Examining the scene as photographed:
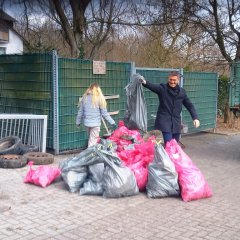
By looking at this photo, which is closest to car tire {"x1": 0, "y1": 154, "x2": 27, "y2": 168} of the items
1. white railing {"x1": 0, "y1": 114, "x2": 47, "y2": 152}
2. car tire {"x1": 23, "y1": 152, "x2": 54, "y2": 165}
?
car tire {"x1": 23, "y1": 152, "x2": 54, "y2": 165}

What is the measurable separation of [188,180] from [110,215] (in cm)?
120

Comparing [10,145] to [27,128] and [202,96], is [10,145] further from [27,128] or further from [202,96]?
[202,96]

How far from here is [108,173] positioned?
542 centimetres

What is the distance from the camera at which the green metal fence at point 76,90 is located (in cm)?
794

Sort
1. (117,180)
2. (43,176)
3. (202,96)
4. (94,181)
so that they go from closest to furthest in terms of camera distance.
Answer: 1. (117,180)
2. (94,181)
3. (43,176)
4. (202,96)

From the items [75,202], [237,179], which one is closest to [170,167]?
[75,202]

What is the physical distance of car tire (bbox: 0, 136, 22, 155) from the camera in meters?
7.39

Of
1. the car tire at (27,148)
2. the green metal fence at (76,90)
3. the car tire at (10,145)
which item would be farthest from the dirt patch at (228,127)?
the car tire at (10,145)

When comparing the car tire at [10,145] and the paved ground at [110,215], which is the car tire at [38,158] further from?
the paved ground at [110,215]

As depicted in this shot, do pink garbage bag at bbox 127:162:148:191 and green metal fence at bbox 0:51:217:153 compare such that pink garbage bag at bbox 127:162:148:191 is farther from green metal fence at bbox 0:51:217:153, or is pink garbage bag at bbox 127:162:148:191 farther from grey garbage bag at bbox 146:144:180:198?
green metal fence at bbox 0:51:217:153

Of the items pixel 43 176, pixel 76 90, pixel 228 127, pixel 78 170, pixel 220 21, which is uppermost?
pixel 220 21

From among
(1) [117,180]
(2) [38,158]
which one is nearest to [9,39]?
(2) [38,158]

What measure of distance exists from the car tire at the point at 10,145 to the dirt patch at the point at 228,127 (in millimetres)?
6512

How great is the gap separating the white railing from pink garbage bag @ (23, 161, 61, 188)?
5.74 feet
